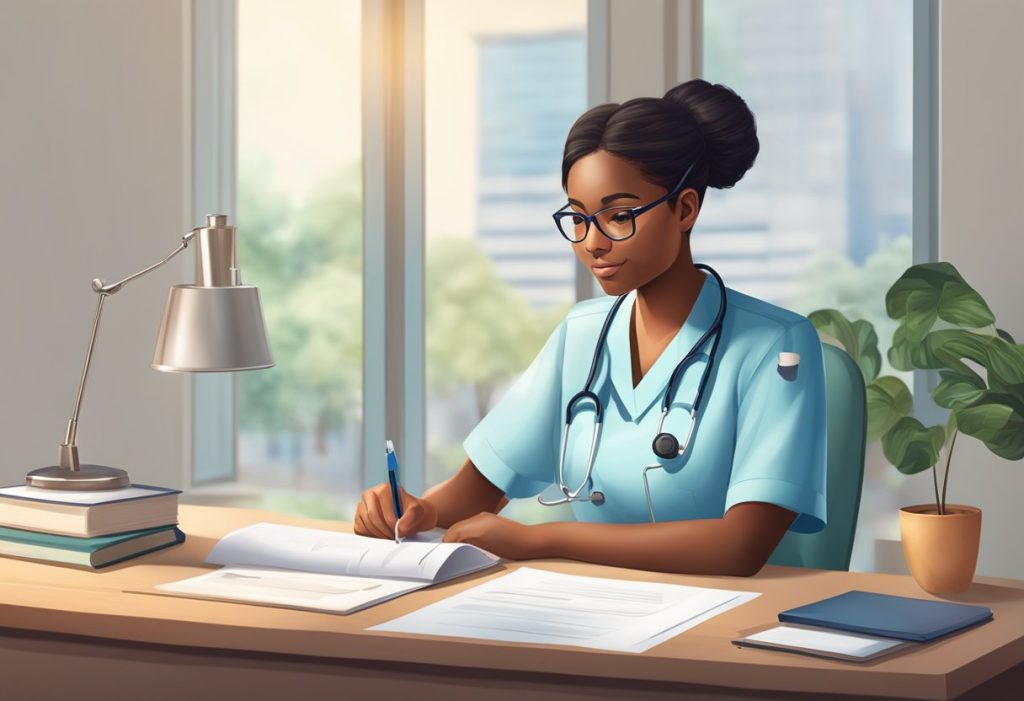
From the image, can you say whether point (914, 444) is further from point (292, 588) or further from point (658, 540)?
point (292, 588)

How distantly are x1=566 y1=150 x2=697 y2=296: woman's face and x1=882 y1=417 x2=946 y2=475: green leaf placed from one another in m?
0.74

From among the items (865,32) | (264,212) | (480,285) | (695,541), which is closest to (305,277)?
(264,212)

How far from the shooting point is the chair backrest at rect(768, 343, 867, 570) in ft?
5.60

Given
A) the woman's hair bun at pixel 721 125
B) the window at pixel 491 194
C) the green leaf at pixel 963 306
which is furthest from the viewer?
the window at pixel 491 194

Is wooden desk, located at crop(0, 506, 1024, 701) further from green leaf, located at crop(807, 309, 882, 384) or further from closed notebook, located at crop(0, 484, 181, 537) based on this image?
green leaf, located at crop(807, 309, 882, 384)

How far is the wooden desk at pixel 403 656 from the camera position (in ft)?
3.58

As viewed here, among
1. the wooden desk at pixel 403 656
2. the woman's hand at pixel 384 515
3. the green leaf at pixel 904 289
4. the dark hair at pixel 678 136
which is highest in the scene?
the dark hair at pixel 678 136

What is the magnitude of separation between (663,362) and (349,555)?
52 centimetres

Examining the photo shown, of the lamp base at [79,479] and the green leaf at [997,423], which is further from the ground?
the green leaf at [997,423]

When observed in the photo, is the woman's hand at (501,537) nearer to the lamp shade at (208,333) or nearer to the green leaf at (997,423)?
the lamp shade at (208,333)

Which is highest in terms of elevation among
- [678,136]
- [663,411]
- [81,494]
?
[678,136]

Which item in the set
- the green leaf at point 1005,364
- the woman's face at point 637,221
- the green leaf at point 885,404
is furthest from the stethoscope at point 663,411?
the green leaf at point 885,404

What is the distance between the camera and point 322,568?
150 centimetres

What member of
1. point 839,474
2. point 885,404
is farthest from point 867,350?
point 839,474
